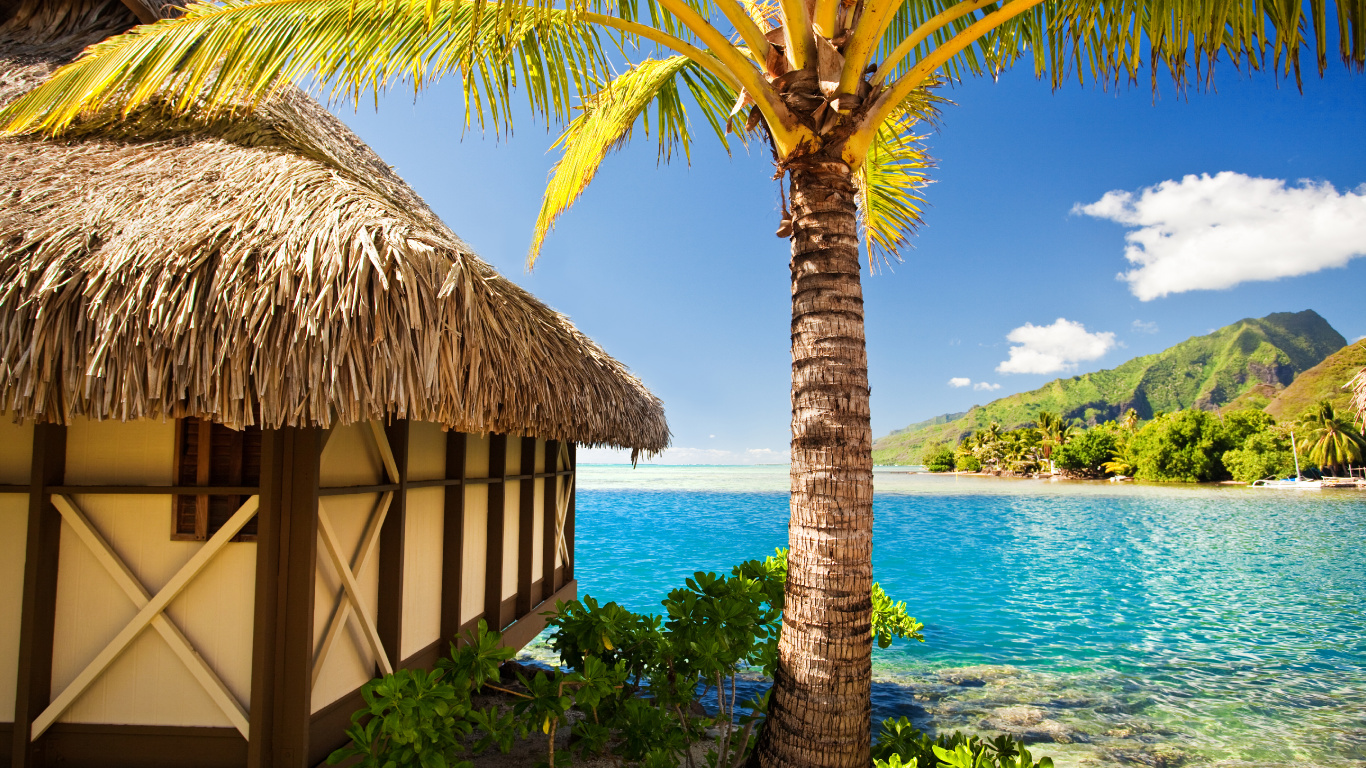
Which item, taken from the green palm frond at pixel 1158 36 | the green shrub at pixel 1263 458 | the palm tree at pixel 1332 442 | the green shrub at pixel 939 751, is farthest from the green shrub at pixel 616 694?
the palm tree at pixel 1332 442

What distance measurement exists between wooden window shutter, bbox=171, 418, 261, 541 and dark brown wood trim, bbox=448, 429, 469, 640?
1425 mm

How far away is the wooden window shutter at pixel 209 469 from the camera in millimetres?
2883

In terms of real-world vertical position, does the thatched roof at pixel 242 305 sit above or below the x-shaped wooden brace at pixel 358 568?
above

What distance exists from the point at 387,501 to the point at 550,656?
4949 mm

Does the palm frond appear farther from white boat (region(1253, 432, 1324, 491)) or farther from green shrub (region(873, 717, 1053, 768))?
white boat (region(1253, 432, 1324, 491))

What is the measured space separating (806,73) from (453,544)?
3404 millimetres

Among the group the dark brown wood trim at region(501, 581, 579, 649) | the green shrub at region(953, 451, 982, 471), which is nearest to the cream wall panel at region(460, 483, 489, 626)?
the dark brown wood trim at region(501, 581, 579, 649)

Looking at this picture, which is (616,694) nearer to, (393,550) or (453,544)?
(393,550)

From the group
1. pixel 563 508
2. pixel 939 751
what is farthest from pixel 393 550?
pixel 563 508

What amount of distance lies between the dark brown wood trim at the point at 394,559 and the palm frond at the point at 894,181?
329 centimetres

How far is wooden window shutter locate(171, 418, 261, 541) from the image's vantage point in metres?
2.88

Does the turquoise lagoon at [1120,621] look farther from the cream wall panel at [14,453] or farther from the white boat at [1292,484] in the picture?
the white boat at [1292,484]

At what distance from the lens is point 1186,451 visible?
41969 millimetres

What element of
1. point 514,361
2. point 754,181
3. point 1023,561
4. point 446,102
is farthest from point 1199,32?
point 1023,561
